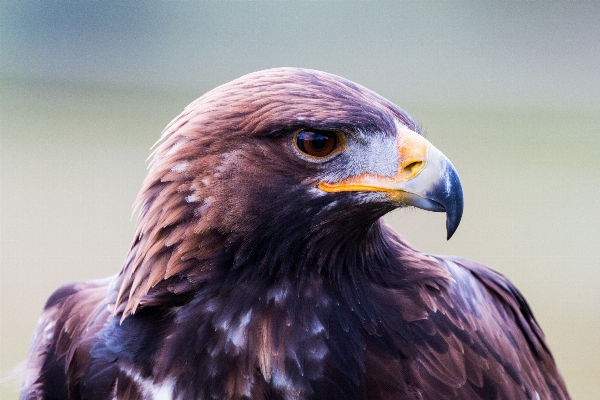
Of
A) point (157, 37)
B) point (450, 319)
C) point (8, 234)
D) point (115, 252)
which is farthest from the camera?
point (157, 37)

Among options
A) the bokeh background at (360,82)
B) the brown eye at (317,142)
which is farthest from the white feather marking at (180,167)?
the bokeh background at (360,82)

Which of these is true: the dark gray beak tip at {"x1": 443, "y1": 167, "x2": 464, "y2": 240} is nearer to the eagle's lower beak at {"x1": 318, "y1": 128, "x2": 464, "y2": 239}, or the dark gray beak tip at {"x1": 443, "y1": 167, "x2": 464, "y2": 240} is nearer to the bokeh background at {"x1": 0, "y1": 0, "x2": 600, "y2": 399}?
the eagle's lower beak at {"x1": 318, "y1": 128, "x2": 464, "y2": 239}

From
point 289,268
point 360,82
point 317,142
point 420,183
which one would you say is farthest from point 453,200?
point 360,82

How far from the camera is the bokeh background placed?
9.08 metres

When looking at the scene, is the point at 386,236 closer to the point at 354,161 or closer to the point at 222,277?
the point at 354,161

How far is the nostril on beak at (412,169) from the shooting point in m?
2.18

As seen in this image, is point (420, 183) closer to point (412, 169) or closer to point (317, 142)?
point (412, 169)

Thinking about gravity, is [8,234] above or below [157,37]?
below

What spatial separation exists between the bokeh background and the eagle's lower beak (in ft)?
17.0

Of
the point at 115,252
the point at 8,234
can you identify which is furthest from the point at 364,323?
the point at 8,234

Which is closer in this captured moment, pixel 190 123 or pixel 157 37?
pixel 190 123

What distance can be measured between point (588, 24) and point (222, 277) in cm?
1848

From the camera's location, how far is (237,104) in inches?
88.7

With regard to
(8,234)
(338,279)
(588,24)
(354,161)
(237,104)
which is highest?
(237,104)
